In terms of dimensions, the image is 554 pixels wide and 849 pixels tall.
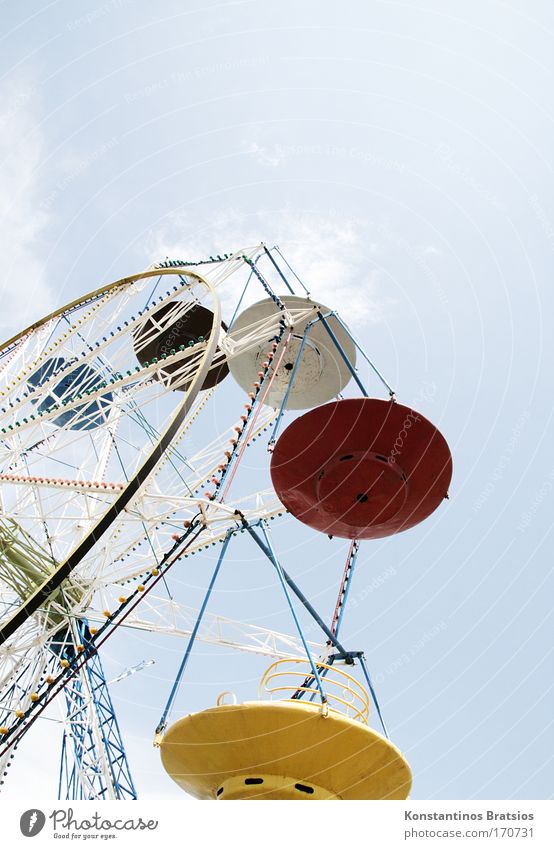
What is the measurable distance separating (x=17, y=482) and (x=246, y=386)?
324 inches

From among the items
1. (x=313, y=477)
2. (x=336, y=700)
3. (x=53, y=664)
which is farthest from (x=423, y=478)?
(x=53, y=664)

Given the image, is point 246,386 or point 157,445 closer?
point 157,445

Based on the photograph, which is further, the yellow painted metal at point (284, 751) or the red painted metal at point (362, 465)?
the red painted metal at point (362, 465)

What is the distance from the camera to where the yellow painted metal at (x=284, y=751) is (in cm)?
974

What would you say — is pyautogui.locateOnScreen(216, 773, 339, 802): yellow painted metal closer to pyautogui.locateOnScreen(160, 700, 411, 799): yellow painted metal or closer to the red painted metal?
pyautogui.locateOnScreen(160, 700, 411, 799): yellow painted metal

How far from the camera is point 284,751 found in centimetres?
984

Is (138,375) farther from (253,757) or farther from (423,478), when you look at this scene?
(253,757)

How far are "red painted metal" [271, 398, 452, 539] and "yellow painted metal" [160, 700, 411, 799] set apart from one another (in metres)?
5.30

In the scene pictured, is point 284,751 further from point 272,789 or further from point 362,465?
point 362,465

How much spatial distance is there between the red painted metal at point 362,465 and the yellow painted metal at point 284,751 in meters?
5.30

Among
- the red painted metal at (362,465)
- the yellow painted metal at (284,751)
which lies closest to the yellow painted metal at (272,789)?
the yellow painted metal at (284,751)

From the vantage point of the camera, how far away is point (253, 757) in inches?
392

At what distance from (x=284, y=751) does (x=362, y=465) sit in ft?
19.4

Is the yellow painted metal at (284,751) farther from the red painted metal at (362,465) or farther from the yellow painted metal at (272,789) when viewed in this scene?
the red painted metal at (362,465)
